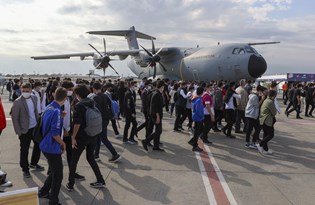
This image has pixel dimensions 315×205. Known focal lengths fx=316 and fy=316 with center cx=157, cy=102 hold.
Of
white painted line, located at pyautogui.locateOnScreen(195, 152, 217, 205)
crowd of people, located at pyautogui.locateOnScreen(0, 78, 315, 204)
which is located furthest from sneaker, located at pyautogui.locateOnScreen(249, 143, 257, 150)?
white painted line, located at pyautogui.locateOnScreen(195, 152, 217, 205)

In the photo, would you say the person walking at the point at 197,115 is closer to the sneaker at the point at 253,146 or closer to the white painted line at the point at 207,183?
the white painted line at the point at 207,183

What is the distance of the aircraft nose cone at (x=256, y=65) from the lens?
1967 centimetres

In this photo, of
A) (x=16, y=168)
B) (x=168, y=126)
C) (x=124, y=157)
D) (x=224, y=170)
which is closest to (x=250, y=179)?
(x=224, y=170)

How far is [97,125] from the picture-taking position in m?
5.39

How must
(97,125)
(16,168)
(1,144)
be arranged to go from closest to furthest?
(97,125)
(16,168)
(1,144)

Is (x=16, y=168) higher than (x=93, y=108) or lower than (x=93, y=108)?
lower

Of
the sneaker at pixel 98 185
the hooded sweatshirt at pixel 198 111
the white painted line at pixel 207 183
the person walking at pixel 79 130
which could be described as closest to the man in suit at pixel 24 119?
the person walking at pixel 79 130

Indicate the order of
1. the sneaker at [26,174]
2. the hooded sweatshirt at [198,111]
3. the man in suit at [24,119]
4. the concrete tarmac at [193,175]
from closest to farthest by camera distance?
the concrete tarmac at [193,175]
the man in suit at [24,119]
the sneaker at [26,174]
the hooded sweatshirt at [198,111]

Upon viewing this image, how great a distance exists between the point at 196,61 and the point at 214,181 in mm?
17775

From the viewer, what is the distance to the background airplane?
2006 centimetres

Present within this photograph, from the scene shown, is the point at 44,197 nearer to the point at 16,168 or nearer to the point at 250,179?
the point at 16,168

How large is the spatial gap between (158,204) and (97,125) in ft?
5.42

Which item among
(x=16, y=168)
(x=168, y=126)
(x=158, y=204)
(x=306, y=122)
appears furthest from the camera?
(x=306, y=122)

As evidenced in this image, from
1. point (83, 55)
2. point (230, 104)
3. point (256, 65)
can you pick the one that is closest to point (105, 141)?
point (230, 104)
